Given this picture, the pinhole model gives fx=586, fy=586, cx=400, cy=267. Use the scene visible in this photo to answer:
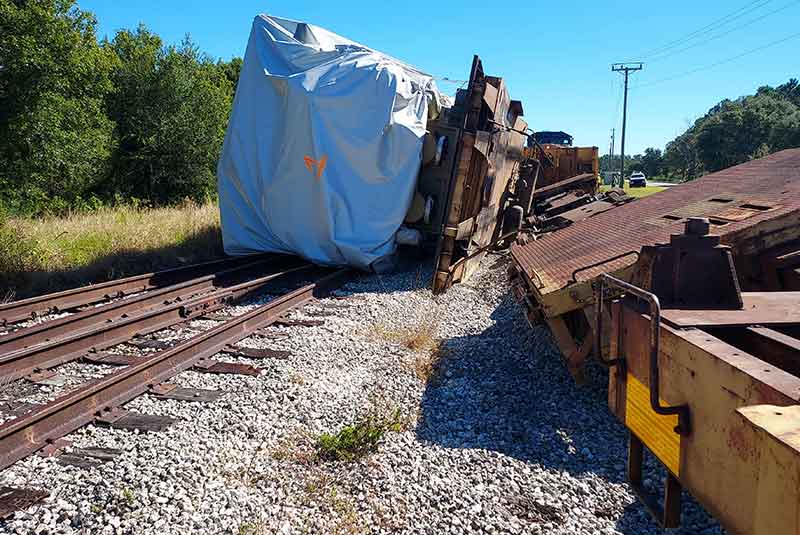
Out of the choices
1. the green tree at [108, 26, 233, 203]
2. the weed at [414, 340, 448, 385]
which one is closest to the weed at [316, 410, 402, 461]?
the weed at [414, 340, 448, 385]

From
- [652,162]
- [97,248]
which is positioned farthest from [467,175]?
[652,162]

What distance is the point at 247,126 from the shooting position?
36.6 feet

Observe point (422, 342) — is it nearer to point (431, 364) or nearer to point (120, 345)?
point (431, 364)

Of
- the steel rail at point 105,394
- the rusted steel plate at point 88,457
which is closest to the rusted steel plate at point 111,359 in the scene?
the steel rail at point 105,394

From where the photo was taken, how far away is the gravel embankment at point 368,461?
314cm

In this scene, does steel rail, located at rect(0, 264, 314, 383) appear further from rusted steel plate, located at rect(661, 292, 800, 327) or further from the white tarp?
rusted steel plate, located at rect(661, 292, 800, 327)

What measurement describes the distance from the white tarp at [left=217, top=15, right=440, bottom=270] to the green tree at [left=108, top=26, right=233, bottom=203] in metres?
17.7

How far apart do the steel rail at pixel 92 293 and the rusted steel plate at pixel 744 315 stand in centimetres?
715

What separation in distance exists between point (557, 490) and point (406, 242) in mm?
7315

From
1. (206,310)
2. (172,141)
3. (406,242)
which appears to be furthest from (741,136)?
(206,310)

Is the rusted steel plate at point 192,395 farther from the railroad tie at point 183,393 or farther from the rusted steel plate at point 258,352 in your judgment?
the rusted steel plate at point 258,352

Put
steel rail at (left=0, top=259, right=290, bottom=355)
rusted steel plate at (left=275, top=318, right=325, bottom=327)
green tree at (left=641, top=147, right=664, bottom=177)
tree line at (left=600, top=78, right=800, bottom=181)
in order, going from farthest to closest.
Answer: green tree at (left=641, top=147, right=664, bottom=177) < tree line at (left=600, top=78, right=800, bottom=181) < rusted steel plate at (left=275, top=318, right=325, bottom=327) < steel rail at (left=0, top=259, right=290, bottom=355)

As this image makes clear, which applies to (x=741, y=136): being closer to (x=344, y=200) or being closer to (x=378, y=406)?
(x=344, y=200)

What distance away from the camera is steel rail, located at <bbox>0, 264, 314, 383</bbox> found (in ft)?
16.9
